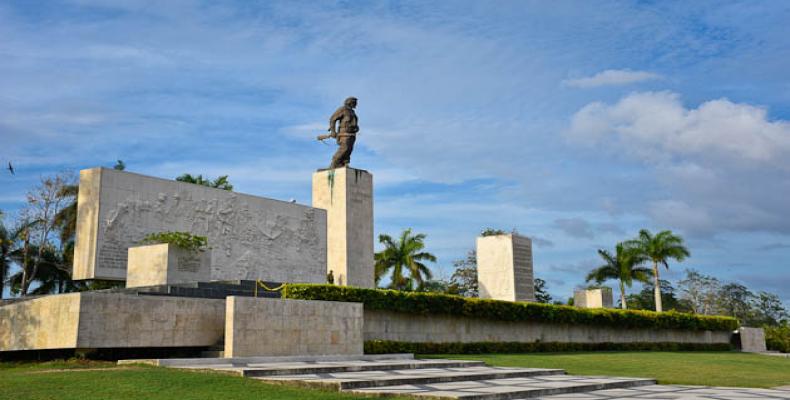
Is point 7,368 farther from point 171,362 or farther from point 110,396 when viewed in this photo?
point 110,396

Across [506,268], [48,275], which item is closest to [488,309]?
[506,268]

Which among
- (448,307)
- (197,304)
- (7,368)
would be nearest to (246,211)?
(448,307)

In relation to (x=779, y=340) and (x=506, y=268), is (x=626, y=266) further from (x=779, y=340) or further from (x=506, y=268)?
(x=506, y=268)

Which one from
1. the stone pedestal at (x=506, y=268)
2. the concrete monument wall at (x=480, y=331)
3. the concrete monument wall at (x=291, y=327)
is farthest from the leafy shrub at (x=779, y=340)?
→ the concrete monument wall at (x=291, y=327)

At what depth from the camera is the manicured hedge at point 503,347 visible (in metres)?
15.2

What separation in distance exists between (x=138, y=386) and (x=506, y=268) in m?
16.9

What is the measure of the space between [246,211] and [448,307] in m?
7.97

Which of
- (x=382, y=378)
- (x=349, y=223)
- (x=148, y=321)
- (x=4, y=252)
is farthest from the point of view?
(x=4, y=252)

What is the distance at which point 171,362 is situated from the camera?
990 centimetres

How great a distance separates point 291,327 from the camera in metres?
12.5

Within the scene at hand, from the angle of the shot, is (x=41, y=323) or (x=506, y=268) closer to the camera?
(x=41, y=323)

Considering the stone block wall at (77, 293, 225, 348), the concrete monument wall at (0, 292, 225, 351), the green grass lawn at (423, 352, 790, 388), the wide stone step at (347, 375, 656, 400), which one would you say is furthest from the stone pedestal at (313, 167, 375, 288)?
the wide stone step at (347, 375, 656, 400)

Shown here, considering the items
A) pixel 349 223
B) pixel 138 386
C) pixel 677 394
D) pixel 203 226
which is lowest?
pixel 677 394

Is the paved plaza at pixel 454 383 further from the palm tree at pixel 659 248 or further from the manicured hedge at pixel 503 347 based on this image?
the palm tree at pixel 659 248
